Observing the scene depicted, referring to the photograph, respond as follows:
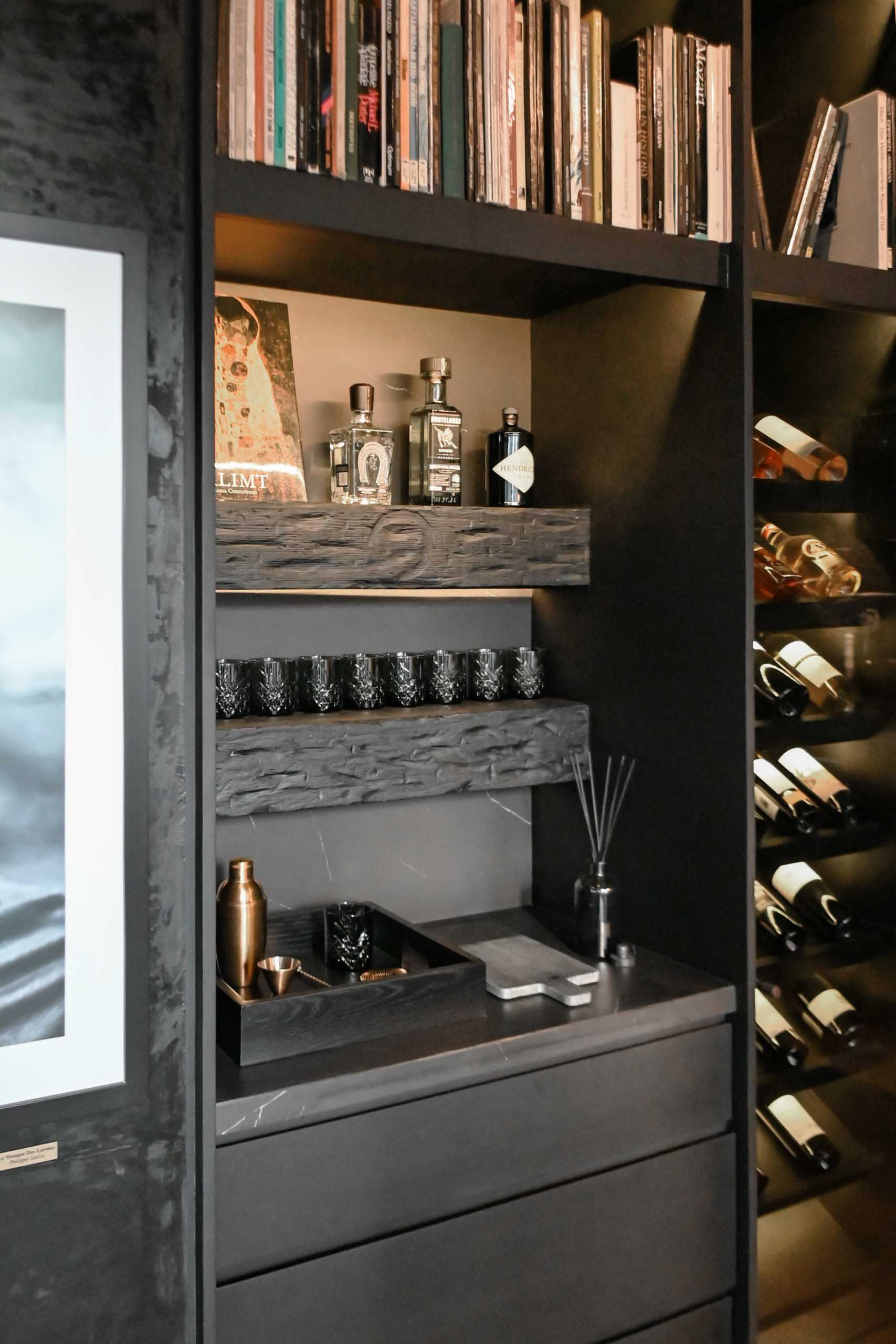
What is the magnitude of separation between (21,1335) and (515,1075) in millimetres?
695

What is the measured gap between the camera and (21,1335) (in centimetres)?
125

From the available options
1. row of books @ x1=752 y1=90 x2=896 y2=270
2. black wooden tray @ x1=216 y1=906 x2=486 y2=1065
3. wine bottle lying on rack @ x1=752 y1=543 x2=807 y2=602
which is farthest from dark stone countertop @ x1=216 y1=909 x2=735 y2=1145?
row of books @ x1=752 y1=90 x2=896 y2=270

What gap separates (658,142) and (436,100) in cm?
39

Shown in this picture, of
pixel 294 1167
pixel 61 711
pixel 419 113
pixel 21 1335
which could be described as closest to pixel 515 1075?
pixel 294 1167

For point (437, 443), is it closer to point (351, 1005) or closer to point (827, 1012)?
point (351, 1005)

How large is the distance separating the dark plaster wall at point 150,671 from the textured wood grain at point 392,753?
0.41m

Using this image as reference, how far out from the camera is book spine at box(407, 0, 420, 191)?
1.60m

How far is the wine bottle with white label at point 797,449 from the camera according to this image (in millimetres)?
2080

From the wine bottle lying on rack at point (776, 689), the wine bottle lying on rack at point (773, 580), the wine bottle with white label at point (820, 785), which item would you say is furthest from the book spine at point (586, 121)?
the wine bottle with white label at point (820, 785)

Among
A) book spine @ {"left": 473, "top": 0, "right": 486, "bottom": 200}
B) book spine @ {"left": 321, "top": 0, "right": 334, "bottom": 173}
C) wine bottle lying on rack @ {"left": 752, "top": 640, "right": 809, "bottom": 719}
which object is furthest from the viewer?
wine bottle lying on rack @ {"left": 752, "top": 640, "right": 809, "bottom": 719}

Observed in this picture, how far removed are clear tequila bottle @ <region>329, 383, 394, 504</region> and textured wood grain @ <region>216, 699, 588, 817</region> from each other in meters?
0.37

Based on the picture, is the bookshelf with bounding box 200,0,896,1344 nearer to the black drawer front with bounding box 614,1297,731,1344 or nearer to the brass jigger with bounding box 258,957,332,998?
the black drawer front with bounding box 614,1297,731,1344

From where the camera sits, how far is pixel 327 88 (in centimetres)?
154

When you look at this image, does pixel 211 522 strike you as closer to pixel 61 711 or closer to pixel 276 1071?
pixel 61 711
